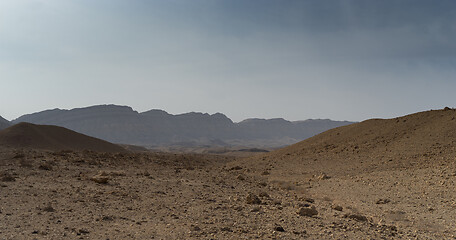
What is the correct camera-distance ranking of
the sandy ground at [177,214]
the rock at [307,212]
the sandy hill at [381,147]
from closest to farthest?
1. the sandy ground at [177,214]
2. the rock at [307,212]
3. the sandy hill at [381,147]

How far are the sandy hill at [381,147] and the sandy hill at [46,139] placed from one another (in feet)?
75.9

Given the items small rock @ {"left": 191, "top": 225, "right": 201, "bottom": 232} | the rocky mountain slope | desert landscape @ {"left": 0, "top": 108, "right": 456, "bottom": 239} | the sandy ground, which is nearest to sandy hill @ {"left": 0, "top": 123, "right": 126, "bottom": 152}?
desert landscape @ {"left": 0, "top": 108, "right": 456, "bottom": 239}

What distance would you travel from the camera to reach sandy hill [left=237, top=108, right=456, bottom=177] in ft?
60.2

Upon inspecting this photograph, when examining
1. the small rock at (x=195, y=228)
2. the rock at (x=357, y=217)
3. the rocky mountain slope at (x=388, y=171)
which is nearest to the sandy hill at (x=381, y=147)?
the rocky mountain slope at (x=388, y=171)

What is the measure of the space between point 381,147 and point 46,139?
33.4 meters

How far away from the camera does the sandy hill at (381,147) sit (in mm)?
18344

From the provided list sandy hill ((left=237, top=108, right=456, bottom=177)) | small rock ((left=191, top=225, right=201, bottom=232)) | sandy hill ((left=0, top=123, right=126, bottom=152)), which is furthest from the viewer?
sandy hill ((left=0, top=123, right=126, bottom=152))

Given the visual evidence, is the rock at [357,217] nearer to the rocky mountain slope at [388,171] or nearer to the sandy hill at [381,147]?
the rocky mountain slope at [388,171]

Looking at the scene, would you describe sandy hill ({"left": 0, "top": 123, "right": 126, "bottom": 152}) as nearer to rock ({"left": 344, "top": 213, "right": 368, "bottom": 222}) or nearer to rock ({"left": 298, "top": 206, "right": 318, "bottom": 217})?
rock ({"left": 298, "top": 206, "right": 318, "bottom": 217})

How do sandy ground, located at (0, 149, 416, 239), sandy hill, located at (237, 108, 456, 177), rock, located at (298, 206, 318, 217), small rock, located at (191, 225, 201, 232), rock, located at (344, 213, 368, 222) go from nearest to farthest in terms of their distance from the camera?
sandy ground, located at (0, 149, 416, 239)
small rock, located at (191, 225, 201, 232)
rock, located at (344, 213, 368, 222)
rock, located at (298, 206, 318, 217)
sandy hill, located at (237, 108, 456, 177)

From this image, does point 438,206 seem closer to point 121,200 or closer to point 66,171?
point 121,200

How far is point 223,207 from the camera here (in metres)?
8.62

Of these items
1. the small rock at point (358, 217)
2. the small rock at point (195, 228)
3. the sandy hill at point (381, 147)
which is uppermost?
the sandy hill at point (381, 147)

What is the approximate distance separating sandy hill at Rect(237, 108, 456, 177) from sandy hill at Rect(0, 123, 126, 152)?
75.9 ft
